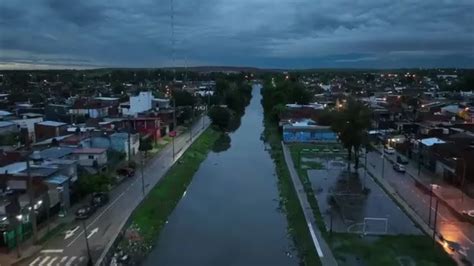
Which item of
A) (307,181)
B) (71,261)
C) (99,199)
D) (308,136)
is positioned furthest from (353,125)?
(71,261)

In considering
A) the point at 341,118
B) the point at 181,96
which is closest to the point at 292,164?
the point at 341,118

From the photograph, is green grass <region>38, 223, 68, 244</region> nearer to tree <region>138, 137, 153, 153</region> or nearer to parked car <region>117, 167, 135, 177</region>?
parked car <region>117, 167, 135, 177</region>

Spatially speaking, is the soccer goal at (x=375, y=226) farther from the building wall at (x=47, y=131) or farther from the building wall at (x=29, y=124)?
the building wall at (x=29, y=124)

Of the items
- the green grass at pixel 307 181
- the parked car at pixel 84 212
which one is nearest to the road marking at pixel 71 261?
the parked car at pixel 84 212

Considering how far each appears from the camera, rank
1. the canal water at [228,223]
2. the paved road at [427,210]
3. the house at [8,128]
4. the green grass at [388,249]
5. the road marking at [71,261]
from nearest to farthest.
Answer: the road marking at [71,261], the green grass at [388,249], the canal water at [228,223], the paved road at [427,210], the house at [8,128]

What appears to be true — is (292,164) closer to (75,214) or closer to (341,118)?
(341,118)

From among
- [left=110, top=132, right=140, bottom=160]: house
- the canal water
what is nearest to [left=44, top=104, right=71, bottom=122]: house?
[left=110, top=132, right=140, bottom=160]: house

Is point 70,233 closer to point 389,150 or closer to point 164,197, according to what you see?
point 164,197
